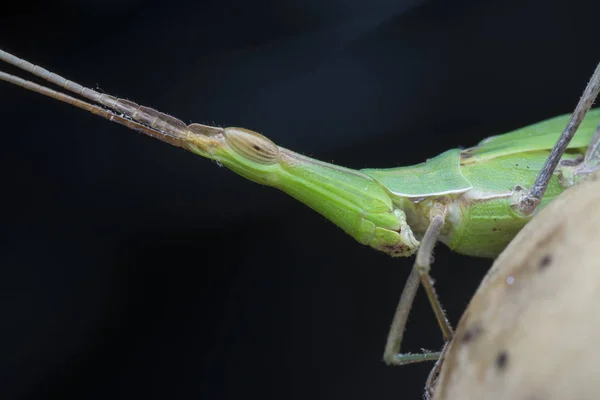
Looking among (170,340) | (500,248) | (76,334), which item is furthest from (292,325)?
(500,248)

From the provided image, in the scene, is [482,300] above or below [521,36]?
below

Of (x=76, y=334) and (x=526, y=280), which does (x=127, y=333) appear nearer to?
(x=76, y=334)

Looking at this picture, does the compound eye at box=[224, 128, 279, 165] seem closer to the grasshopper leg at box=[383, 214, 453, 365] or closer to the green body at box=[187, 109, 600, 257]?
the green body at box=[187, 109, 600, 257]

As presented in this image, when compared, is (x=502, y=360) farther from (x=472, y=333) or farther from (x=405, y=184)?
(x=405, y=184)

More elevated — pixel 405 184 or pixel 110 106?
pixel 110 106

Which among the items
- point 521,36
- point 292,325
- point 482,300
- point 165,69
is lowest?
point 292,325

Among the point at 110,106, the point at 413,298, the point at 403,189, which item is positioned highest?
the point at 110,106

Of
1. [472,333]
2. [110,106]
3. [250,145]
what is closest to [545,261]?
[472,333]
